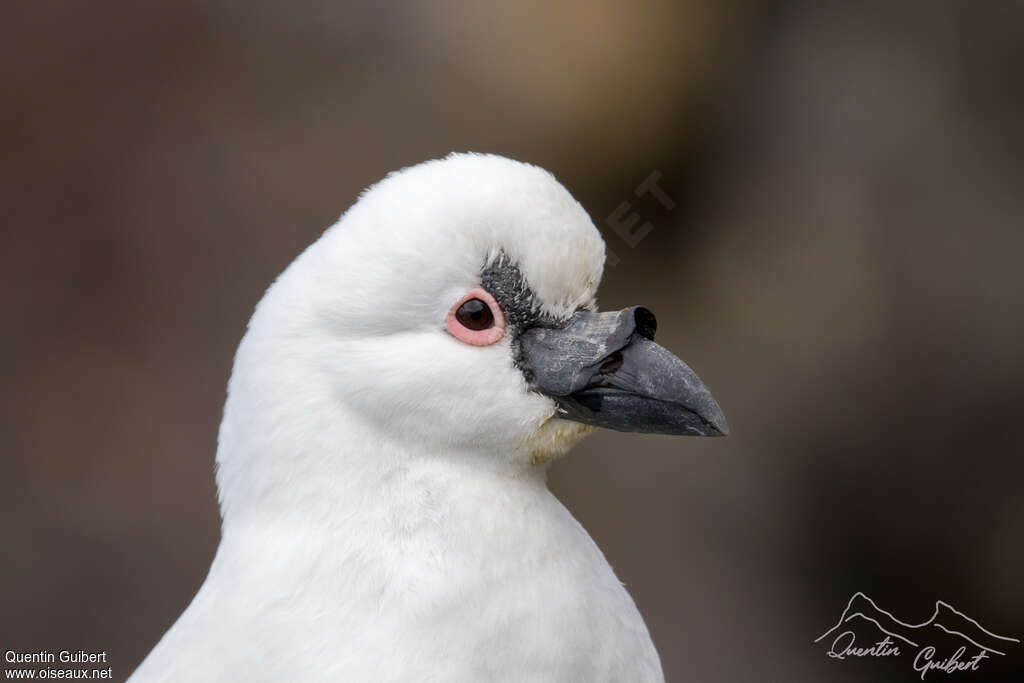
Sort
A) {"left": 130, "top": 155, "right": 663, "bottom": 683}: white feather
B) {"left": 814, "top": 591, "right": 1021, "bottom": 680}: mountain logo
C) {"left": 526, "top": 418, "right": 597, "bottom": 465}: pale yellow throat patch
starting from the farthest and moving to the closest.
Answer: {"left": 814, "top": 591, "right": 1021, "bottom": 680}: mountain logo, {"left": 526, "top": 418, "right": 597, "bottom": 465}: pale yellow throat patch, {"left": 130, "top": 155, "right": 663, "bottom": 683}: white feather

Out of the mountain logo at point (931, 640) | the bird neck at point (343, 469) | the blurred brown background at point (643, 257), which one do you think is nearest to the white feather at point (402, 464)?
the bird neck at point (343, 469)

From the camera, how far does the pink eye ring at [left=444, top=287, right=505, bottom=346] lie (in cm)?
200

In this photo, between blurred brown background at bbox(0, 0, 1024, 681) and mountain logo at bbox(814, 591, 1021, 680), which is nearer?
mountain logo at bbox(814, 591, 1021, 680)

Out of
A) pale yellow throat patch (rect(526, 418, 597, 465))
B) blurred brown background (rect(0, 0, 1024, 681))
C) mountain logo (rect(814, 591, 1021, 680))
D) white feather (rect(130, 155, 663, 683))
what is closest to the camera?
white feather (rect(130, 155, 663, 683))

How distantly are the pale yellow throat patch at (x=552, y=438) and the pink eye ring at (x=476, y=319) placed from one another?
0.19m

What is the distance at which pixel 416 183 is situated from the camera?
2.04 metres

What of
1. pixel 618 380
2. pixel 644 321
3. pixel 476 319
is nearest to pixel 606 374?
pixel 618 380

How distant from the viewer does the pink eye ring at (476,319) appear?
2.00 m

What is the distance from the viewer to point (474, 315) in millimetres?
2008

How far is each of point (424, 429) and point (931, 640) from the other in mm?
3014

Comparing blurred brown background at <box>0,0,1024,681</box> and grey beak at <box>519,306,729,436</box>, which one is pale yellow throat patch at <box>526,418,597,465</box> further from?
blurred brown background at <box>0,0,1024,681</box>

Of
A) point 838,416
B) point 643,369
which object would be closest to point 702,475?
point 838,416

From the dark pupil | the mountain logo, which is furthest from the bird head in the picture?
the mountain logo

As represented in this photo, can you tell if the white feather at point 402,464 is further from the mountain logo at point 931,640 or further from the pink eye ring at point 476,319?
the mountain logo at point 931,640
